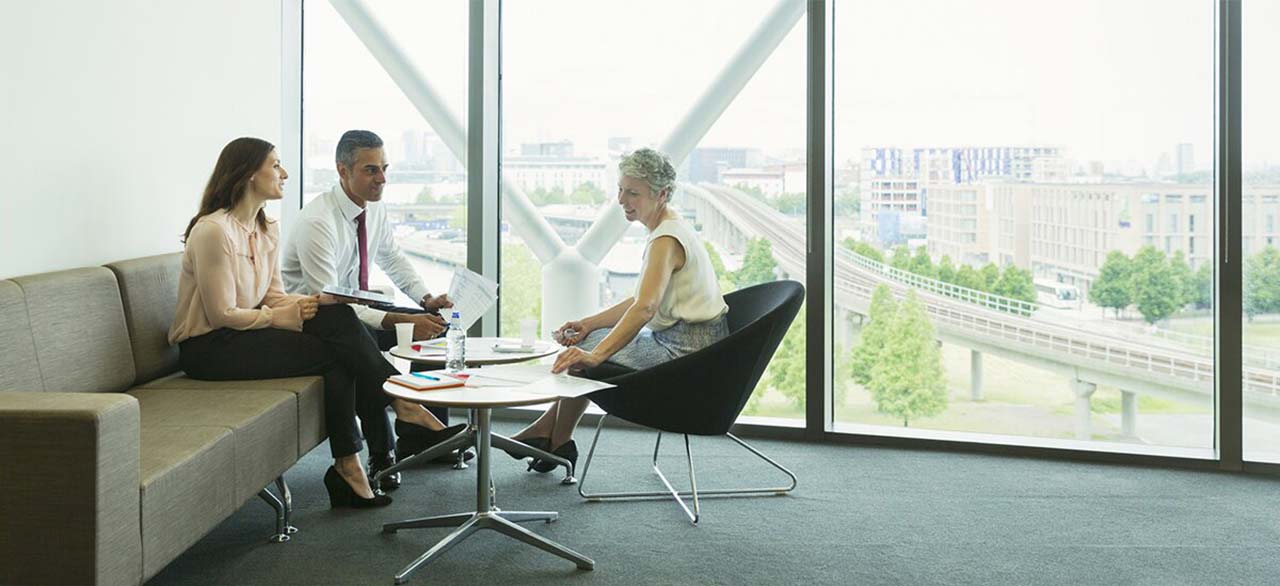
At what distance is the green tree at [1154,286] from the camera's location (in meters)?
4.96

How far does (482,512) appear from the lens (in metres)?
3.69

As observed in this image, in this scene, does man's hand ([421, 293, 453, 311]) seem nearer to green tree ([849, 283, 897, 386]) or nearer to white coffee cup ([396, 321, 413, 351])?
white coffee cup ([396, 321, 413, 351])

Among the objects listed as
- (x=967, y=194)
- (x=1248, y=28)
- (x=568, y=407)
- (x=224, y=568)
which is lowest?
(x=224, y=568)

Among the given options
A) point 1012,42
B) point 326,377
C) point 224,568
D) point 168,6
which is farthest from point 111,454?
point 1012,42

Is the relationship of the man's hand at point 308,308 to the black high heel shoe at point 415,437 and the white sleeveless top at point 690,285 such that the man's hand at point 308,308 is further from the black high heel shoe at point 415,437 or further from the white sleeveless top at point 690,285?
the white sleeveless top at point 690,285

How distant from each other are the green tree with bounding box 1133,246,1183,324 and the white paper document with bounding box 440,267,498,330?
270cm

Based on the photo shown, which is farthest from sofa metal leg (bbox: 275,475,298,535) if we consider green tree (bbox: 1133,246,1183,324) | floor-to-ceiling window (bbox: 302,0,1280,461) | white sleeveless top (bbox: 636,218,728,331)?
green tree (bbox: 1133,246,1183,324)

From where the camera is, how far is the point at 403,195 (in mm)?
5969

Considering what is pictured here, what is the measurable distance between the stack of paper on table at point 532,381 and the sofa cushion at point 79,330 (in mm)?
1172

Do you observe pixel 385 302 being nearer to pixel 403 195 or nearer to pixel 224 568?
pixel 224 568

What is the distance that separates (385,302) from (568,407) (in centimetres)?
87

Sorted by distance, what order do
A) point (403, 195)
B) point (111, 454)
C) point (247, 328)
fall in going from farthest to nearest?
point (403, 195) → point (247, 328) → point (111, 454)

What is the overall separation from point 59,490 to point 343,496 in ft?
5.39

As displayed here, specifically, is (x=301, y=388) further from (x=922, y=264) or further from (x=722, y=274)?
(x=922, y=264)
